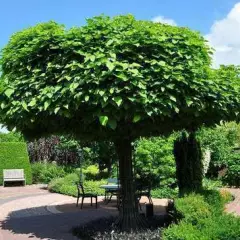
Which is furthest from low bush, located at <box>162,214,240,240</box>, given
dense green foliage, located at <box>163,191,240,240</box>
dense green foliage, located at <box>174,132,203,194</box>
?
dense green foliage, located at <box>174,132,203,194</box>

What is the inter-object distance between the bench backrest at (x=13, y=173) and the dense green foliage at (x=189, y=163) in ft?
52.3

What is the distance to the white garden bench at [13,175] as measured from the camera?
2473 cm

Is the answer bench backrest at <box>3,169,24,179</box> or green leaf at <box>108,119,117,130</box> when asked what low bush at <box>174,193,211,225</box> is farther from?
bench backrest at <box>3,169,24,179</box>

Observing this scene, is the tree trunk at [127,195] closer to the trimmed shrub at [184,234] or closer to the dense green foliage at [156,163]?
the trimmed shrub at [184,234]

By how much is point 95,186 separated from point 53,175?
6.26m

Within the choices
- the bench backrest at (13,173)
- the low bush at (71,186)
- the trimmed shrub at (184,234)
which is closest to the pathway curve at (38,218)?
the low bush at (71,186)

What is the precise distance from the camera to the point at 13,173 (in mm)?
25094

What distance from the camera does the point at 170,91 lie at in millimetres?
7559

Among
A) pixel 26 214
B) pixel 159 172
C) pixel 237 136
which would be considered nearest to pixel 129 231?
pixel 26 214

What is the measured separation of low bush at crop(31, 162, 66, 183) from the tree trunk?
15211 millimetres

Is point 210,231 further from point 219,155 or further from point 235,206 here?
point 219,155

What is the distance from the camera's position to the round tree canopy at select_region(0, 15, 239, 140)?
23.7 ft

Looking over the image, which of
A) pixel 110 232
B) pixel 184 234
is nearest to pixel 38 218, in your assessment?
pixel 110 232

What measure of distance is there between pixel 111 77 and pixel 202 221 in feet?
9.33
